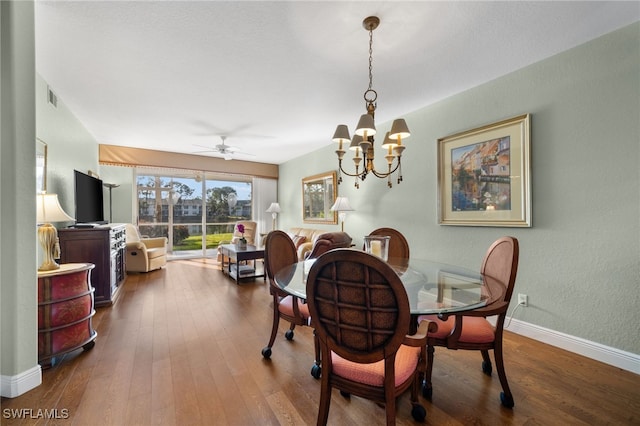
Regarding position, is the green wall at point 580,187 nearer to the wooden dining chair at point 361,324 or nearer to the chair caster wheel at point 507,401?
the chair caster wheel at point 507,401

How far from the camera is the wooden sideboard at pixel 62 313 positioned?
6.48 ft

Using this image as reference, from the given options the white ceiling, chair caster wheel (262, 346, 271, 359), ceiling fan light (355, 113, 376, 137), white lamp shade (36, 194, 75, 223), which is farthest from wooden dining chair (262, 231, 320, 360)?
white lamp shade (36, 194, 75, 223)

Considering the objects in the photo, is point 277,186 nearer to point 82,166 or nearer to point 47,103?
point 82,166

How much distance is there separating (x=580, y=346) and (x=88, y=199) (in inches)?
223

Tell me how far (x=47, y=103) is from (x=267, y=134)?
8.76ft

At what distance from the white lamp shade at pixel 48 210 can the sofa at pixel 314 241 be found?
7.34 feet

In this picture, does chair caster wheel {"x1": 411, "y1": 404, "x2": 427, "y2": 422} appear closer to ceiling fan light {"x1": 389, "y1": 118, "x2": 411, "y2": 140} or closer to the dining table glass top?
the dining table glass top

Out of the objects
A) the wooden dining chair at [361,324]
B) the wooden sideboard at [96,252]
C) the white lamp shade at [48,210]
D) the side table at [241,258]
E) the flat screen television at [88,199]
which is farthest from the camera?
the side table at [241,258]

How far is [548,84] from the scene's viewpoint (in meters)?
2.37

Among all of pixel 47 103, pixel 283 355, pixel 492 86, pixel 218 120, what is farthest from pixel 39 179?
pixel 492 86

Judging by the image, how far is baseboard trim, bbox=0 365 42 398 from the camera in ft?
5.38

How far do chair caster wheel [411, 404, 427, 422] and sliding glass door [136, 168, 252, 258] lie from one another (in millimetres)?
6390

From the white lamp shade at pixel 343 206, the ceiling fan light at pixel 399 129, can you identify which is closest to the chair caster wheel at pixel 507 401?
the ceiling fan light at pixel 399 129

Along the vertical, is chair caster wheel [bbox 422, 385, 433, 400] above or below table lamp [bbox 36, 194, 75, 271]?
below
